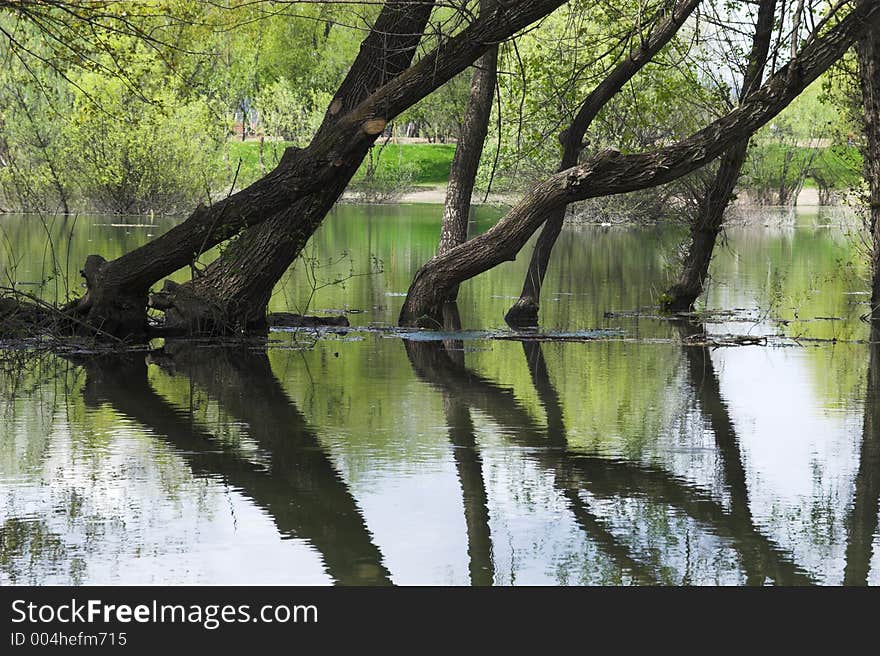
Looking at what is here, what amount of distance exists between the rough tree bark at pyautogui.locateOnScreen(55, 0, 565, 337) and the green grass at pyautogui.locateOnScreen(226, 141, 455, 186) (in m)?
53.5

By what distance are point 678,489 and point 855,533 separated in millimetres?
1186

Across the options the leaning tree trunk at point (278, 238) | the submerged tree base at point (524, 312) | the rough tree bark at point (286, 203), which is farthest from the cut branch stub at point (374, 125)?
the submerged tree base at point (524, 312)

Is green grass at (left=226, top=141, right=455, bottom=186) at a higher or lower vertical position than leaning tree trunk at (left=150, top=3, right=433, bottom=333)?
higher

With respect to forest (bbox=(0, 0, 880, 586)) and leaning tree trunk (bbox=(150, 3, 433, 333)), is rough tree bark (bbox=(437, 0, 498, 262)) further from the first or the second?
leaning tree trunk (bbox=(150, 3, 433, 333))

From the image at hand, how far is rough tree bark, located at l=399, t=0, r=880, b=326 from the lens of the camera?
13.9 metres

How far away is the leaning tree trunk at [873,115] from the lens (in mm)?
17016

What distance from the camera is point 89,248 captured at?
29.6 metres

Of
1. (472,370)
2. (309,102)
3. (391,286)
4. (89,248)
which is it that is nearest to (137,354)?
(472,370)

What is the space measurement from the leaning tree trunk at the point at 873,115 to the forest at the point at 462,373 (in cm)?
4

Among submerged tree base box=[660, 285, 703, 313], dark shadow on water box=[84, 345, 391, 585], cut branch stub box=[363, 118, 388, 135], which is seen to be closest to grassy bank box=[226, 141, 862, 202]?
submerged tree base box=[660, 285, 703, 313]

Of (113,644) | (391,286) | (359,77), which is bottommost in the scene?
(113,644)

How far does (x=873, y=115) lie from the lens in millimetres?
17406

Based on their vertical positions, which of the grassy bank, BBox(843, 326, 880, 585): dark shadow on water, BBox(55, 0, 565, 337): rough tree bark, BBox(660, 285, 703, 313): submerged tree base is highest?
the grassy bank

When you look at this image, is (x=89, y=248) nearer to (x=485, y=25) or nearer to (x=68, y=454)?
(x=485, y=25)
